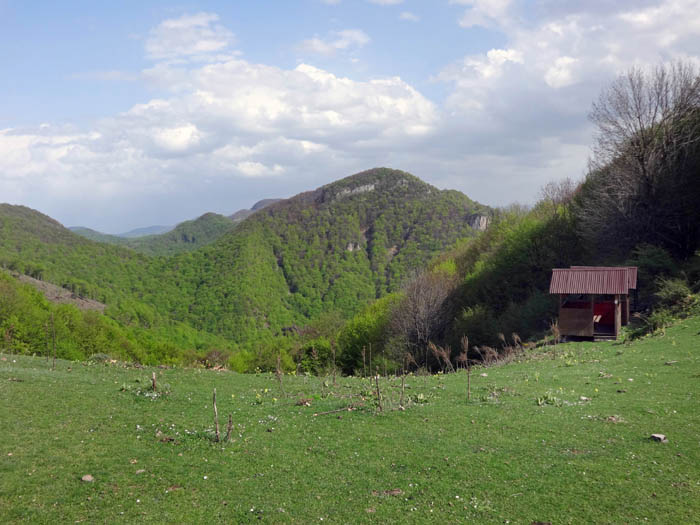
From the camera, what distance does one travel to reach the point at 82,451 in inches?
415

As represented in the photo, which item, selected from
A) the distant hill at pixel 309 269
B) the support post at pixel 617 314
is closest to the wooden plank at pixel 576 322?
the support post at pixel 617 314

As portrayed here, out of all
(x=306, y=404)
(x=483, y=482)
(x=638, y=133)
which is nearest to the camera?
(x=483, y=482)

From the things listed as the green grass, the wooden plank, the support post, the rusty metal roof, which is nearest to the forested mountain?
the rusty metal roof

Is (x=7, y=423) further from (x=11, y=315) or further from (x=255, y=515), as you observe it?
Result: (x=11, y=315)

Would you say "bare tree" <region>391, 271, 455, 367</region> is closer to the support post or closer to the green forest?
the green forest

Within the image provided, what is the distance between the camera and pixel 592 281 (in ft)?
101

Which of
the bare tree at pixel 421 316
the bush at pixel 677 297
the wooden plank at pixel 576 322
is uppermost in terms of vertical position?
the bush at pixel 677 297

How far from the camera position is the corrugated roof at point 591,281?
97.6ft

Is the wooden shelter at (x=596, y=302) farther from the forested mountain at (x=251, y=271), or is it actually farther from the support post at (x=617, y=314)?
the forested mountain at (x=251, y=271)

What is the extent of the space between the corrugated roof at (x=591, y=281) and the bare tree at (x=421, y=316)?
22.2 meters

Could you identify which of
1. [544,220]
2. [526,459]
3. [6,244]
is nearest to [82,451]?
[526,459]

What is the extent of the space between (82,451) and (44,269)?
6156 inches

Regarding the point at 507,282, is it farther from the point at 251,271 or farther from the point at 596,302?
the point at 251,271

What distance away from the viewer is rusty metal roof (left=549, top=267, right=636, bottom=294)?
29734mm
